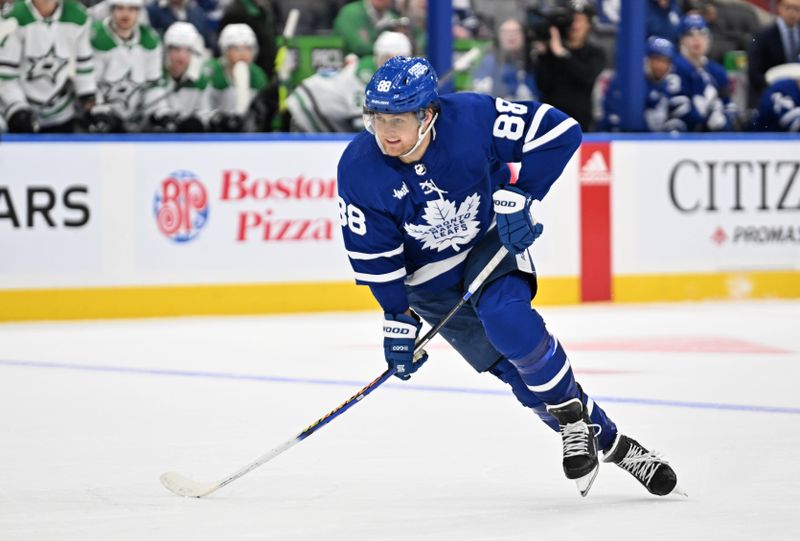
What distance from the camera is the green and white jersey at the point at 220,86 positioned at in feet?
26.5

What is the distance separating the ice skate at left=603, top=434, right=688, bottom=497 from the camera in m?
3.57

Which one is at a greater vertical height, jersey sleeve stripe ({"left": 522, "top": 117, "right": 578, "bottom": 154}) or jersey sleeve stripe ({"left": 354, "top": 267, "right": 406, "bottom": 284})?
jersey sleeve stripe ({"left": 522, "top": 117, "right": 578, "bottom": 154})

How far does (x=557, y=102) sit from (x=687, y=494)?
17.5 feet

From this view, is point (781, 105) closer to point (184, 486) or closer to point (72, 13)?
point (72, 13)

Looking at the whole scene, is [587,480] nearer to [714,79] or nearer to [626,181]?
[626,181]

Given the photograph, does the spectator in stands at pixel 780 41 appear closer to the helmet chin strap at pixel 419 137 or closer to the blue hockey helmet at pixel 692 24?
the blue hockey helmet at pixel 692 24

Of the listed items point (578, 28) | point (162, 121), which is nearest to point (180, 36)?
point (162, 121)

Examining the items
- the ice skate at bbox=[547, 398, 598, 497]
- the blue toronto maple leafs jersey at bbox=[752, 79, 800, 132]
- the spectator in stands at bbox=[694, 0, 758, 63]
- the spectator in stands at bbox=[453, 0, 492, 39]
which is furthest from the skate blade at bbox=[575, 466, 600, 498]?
the spectator in stands at bbox=[694, 0, 758, 63]

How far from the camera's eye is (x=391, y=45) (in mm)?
8164

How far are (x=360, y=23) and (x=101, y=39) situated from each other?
61.2 inches

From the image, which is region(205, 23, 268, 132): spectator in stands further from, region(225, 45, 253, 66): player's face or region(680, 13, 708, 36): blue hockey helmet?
region(680, 13, 708, 36): blue hockey helmet

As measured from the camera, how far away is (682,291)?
341 inches

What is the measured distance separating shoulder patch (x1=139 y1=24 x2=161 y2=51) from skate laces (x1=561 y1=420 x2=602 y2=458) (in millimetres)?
4904

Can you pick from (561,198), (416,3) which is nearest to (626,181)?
(561,198)
